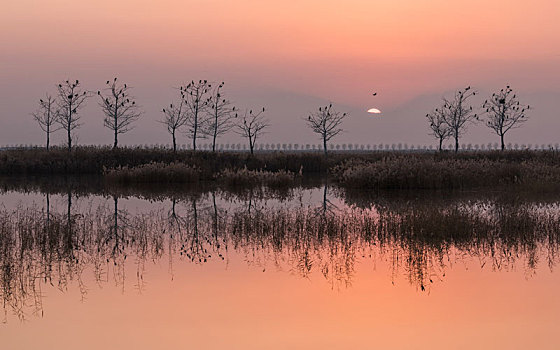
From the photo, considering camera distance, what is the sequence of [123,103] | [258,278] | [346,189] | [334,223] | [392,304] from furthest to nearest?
[123,103] < [346,189] < [334,223] < [258,278] < [392,304]

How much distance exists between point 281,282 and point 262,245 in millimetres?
3865

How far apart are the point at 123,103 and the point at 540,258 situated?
61.7 m

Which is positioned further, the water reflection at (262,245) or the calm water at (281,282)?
the water reflection at (262,245)

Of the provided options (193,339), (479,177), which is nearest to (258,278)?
(193,339)

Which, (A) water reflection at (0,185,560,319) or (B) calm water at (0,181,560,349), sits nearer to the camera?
(B) calm water at (0,181,560,349)

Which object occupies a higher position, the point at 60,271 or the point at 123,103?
the point at 123,103

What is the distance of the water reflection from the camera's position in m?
12.4

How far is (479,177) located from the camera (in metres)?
Result: 34.7

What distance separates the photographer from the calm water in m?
8.71

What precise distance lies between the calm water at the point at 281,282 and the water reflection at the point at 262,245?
5cm

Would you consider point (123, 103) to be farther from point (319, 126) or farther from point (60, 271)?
point (60, 271)

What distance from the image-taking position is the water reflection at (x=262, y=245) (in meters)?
12.4

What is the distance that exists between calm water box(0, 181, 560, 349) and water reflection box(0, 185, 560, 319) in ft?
0.16

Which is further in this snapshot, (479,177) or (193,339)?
(479,177)
